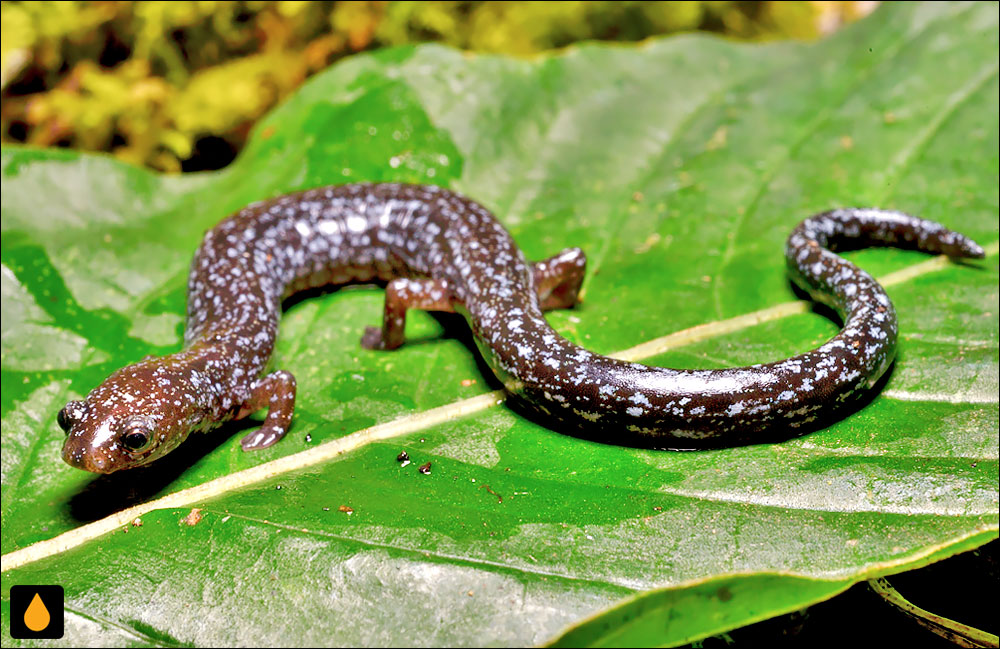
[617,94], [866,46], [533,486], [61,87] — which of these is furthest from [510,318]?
[61,87]

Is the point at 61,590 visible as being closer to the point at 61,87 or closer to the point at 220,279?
the point at 220,279

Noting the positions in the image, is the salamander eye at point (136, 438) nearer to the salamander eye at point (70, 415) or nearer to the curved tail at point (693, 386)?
the salamander eye at point (70, 415)

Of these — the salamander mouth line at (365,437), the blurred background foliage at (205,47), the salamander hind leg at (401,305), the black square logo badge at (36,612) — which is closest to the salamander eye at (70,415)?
the salamander mouth line at (365,437)

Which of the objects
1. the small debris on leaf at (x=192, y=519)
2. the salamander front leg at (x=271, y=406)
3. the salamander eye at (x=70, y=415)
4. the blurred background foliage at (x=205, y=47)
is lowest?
the salamander front leg at (x=271, y=406)

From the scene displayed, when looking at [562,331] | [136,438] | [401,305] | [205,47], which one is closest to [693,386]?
[562,331]

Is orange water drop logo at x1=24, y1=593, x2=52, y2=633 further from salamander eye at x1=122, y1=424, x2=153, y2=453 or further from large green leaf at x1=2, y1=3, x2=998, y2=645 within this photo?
salamander eye at x1=122, y1=424, x2=153, y2=453

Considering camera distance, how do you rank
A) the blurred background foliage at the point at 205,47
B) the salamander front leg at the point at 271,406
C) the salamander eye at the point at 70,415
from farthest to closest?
the blurred background foliage at the point at 205,47 → the salamander front leg at the point at 271,406 → the salamander eye at the point at 70,415

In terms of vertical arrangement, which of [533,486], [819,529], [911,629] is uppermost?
[819,529]

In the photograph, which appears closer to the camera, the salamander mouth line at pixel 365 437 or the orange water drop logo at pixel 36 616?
the orange water drop logo at pixel 36 616

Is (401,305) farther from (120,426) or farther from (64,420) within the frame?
(64,420)
